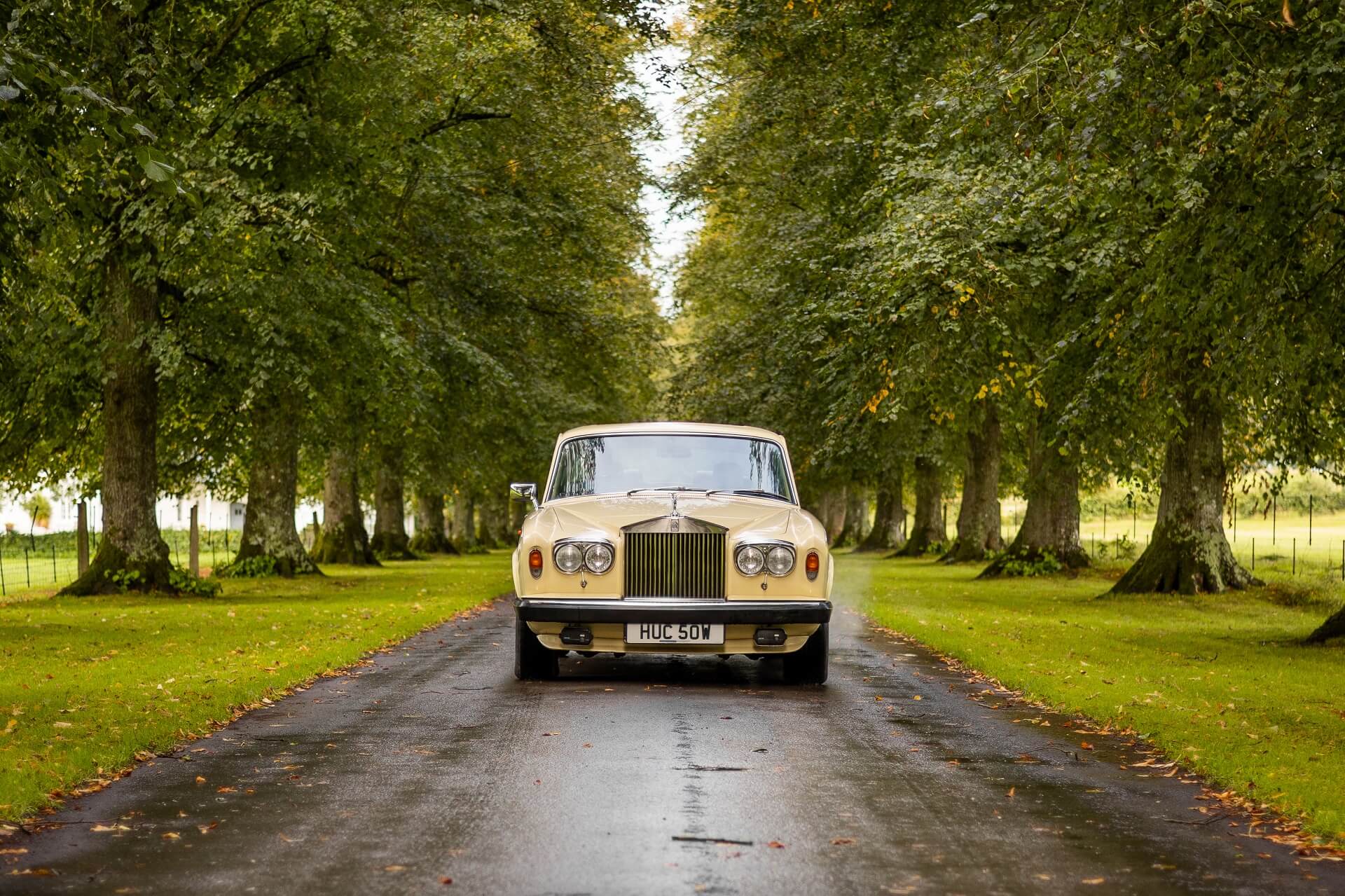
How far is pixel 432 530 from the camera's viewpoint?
2156 inches

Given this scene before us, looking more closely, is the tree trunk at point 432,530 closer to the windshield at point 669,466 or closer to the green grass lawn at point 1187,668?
the green grass lawn at point 1187,668

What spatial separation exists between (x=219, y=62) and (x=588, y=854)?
20359 mm

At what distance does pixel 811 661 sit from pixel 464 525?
51.3m

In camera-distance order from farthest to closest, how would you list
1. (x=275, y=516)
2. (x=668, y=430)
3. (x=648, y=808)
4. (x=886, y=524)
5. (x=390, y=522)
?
(x=886, y=524) < (x=390, y=522) < (x=275, y=516) < (x=668, y=430) < (x=648, y=808)

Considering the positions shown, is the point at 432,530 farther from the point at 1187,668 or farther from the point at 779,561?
the point at 779,561

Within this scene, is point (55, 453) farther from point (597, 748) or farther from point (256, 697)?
point (597, 748)

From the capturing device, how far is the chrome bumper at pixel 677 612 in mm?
11828

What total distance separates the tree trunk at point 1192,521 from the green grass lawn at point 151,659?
11373 mm

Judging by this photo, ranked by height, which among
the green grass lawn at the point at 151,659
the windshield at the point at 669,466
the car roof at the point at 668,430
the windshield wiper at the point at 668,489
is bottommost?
the green grass lawn at the point at 151,659

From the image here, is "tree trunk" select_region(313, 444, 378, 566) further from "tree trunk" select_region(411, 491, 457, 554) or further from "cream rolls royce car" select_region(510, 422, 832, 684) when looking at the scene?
"cream rolls royce car" select_region(510, 422, 832, 684)

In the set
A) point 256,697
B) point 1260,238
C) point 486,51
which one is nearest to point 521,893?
point 256,697

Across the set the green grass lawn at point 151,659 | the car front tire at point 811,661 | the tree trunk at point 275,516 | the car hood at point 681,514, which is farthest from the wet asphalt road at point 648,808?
the tree trunk at point 275,516

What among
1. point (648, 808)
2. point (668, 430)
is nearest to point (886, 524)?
point (668, 430)

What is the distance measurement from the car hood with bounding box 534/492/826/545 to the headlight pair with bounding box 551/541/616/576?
0.09 m
